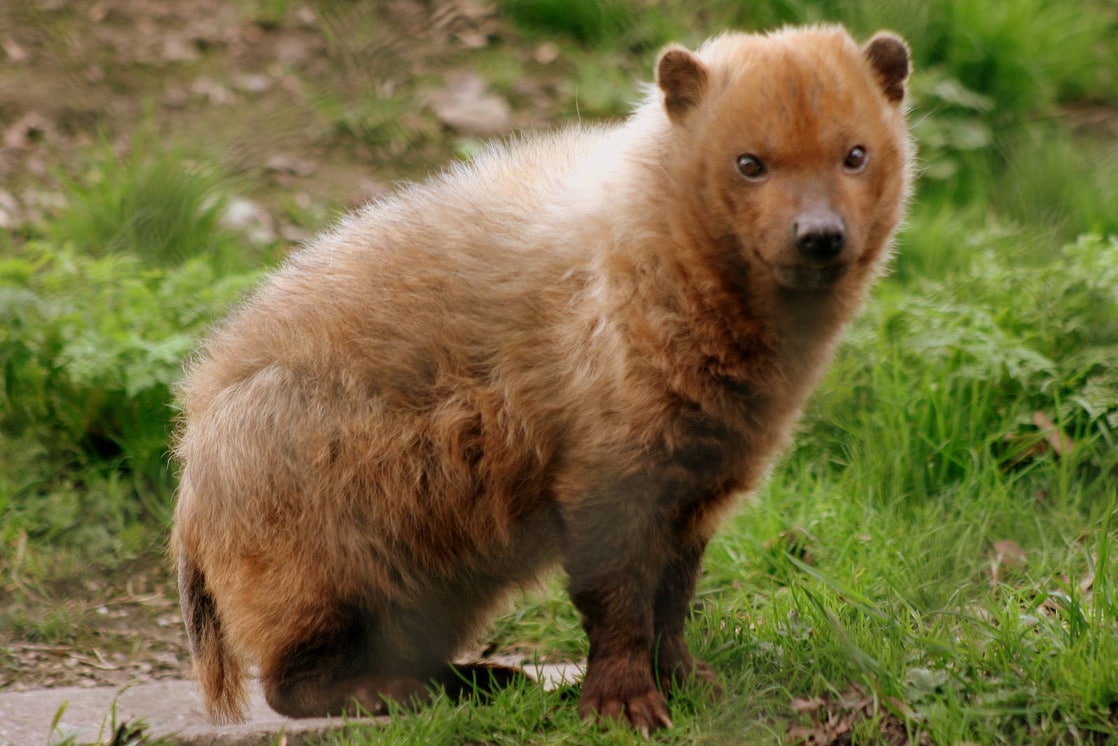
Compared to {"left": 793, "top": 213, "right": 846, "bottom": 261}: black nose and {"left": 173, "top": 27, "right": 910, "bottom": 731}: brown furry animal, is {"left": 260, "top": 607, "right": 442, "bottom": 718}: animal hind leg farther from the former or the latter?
{"left": 793, "top": 213, "right": 846, "bottom": 261}: black nose

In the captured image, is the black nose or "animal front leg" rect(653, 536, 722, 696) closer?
the black nose

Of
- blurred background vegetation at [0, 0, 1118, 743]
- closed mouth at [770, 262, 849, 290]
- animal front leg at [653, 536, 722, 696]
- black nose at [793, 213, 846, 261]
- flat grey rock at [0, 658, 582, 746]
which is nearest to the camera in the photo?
black nose at [793, 213, 846, 261]

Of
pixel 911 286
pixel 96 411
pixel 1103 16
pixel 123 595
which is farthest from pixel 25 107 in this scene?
pixel 1103 16

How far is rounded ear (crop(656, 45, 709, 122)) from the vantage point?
382 centimetres

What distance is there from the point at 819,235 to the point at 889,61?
731 mm

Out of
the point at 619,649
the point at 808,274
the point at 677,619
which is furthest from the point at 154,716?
the point at 808,274

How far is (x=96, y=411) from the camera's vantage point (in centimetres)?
593

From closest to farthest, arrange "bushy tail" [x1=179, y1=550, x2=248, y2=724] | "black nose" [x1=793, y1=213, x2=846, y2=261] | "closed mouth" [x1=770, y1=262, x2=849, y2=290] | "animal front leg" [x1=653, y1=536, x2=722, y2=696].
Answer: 1. "black nose" [x1=793, y1=213, x2=846, y2=261]
2. "closed mouth" [x1=770, y1=262, x2=849, y2=290]
3. "animal front leg" [x1=653, y1=536, x2=722, y2=696]
4. "bushy tail" [x1=179, y1=550, x2=248, y2=724]

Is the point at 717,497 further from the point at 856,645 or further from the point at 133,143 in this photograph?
the point at 133,143

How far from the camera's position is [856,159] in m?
3.71

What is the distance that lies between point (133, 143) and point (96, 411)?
74.1 inches

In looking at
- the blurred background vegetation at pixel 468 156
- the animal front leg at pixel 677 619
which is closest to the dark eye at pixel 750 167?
the animal front leg at pixel 677 619

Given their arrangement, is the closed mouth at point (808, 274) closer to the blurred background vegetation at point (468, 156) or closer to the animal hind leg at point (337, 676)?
the blurred background vegetation at point (468, 156)

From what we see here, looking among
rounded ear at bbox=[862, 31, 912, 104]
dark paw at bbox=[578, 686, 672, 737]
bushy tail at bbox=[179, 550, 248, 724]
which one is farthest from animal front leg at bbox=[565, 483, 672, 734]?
rounded ear at bbox=[862, 31, 912, 104]
